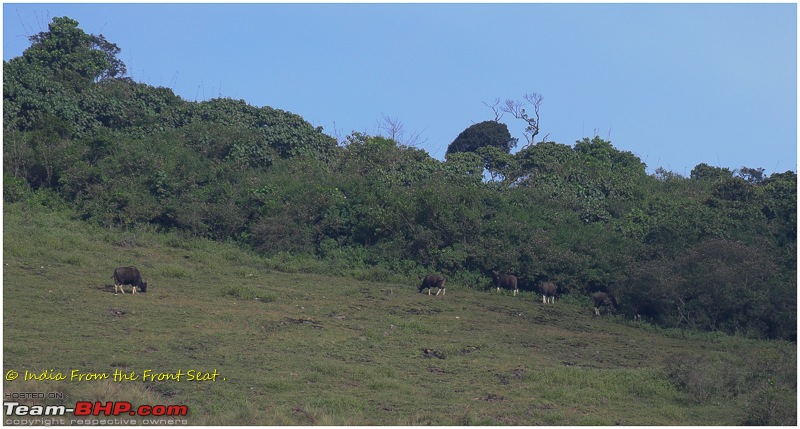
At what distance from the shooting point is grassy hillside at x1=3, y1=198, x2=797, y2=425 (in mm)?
16047

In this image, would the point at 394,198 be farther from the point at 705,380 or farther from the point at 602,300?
the point at 705,380

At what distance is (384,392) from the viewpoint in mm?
17219

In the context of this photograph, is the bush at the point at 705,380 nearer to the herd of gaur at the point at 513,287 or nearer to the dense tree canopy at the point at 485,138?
the herd of gaur at the point at 513,287

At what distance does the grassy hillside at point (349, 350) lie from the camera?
1605 cm

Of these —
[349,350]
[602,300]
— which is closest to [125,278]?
[349,350]

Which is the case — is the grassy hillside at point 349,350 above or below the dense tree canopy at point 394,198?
below

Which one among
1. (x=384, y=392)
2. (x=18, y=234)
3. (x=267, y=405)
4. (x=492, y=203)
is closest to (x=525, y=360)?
(x=384, y=392)

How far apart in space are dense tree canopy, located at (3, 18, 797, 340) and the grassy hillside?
1573 mm

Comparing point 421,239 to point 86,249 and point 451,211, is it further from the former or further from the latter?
point 86,249

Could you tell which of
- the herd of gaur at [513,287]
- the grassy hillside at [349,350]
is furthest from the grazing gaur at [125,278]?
the herd of gaur at [513,287]

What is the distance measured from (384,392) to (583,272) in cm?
1480

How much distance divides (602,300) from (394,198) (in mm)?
9600

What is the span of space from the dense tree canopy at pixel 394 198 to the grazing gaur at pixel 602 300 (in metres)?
0.33

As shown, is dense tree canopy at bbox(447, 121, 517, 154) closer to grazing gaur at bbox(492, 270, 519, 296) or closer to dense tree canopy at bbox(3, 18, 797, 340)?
dense tree canopy at bbox(3, 18, 797, 340)
